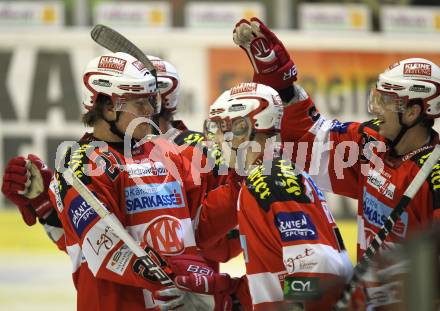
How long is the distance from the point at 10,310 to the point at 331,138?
2586mm

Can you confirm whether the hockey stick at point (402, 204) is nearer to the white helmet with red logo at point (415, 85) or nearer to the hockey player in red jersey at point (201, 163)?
the white helmet with red logo at point (415, 85)

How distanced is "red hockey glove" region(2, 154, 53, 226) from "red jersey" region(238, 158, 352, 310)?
1.11 meters

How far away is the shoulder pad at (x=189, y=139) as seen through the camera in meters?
4.41

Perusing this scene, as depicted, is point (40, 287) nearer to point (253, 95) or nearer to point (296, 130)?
point (296, 130)

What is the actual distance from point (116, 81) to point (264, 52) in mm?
694

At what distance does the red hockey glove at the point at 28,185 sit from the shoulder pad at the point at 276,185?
45.0 inches

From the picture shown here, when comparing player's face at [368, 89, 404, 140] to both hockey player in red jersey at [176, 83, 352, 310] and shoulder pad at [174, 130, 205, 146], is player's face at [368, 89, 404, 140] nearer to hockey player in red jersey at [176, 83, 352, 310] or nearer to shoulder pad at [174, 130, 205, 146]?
hockey player in red jersey at [176, 83, 352, 310]

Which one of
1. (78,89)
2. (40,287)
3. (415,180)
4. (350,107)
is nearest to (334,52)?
(350,107)

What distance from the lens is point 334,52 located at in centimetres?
897

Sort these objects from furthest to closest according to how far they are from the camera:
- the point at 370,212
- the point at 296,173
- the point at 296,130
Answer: the point at 296,130 < the point at 370,212 < the point at 296,173

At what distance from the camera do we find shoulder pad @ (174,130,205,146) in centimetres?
441

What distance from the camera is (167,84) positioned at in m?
4.73

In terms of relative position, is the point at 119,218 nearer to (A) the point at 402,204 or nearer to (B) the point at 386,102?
(A) the point at 402,204

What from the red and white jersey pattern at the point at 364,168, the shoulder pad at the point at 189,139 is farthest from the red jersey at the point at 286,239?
the shoulder pad at the point at 189,139
